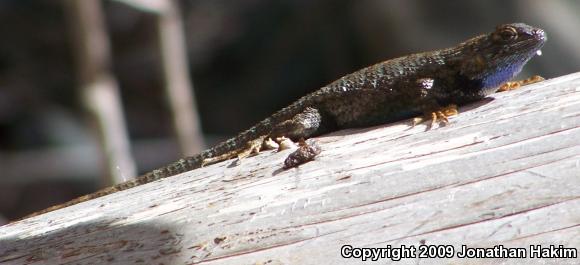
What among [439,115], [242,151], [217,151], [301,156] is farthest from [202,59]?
[301,156]

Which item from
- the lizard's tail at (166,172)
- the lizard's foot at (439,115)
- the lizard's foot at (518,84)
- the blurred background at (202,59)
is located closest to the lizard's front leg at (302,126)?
the lizard's tail at (166,172)

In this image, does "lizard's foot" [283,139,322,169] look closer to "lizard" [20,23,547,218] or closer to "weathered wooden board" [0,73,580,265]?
"weathered wooden board" [0,73,580,265]

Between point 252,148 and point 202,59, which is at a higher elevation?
point 202,59

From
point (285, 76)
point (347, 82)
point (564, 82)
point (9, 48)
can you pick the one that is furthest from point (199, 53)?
point (564, 82)

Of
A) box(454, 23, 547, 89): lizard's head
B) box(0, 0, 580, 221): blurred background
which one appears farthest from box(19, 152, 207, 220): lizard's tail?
box(0, 0, 580, 221): blurred background

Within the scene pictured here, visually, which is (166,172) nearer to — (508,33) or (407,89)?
(407,89)

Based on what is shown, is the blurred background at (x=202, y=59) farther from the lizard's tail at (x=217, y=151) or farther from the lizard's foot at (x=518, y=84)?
the lizard's foot at (x=518, y=84)
